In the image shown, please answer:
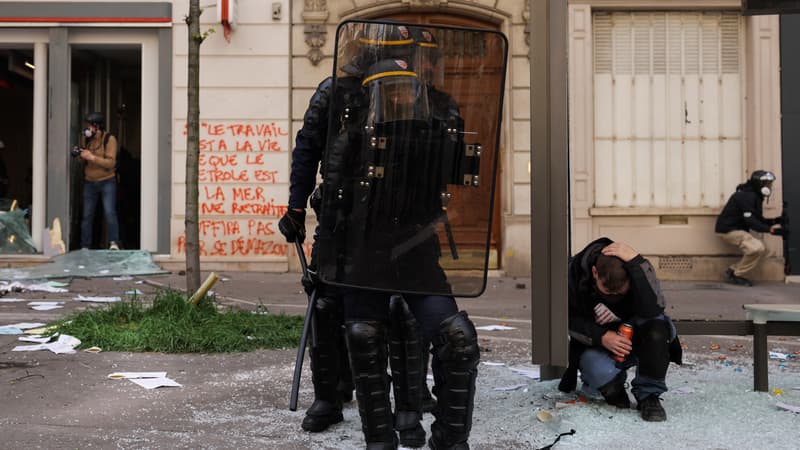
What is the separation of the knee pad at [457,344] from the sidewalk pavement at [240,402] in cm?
56

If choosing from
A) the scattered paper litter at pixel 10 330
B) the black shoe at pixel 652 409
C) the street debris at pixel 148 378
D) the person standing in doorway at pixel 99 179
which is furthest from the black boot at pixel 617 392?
the person standing in doorway at pixel 99 179

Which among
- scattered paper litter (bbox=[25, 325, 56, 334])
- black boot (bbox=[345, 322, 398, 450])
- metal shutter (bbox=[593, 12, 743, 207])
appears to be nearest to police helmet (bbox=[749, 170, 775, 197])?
metal shutter (bbox=[593, 12, 743, 207])

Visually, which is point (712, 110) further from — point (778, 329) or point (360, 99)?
point (360, 99)

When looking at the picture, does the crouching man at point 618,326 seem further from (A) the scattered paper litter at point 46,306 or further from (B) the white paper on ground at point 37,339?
(A) the scattered paper litter at point 46,306

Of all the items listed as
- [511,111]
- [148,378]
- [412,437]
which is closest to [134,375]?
[148,378]

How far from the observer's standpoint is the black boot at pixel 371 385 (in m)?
3.11

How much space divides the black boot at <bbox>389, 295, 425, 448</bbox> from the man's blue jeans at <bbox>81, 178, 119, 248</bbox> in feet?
27.3

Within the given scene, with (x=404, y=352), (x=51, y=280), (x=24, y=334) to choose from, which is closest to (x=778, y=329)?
(x=404, y=352)

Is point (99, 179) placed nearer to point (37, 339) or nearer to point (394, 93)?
point (37, 339)

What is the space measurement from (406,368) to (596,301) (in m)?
1.18

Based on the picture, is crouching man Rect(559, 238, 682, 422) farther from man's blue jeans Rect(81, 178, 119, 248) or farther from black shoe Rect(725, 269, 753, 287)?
man's blue jeans Rect(81, 178, 119, 248)

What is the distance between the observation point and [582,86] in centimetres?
1115

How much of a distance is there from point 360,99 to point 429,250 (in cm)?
65

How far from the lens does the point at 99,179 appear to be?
35.7 feet
